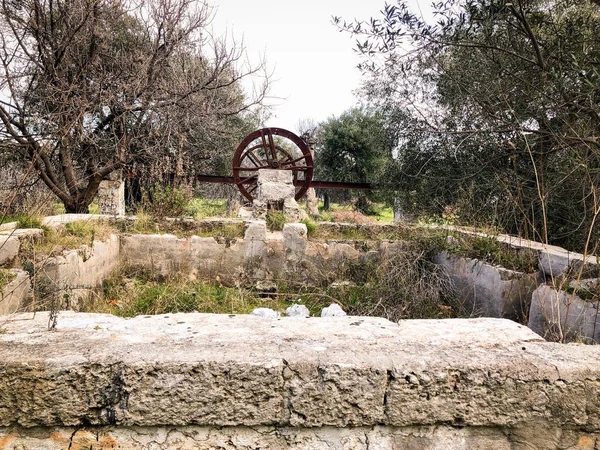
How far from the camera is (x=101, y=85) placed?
7.76m

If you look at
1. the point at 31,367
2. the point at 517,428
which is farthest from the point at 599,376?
the point at 31,367

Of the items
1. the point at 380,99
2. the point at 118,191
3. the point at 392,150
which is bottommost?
the point at 118,191

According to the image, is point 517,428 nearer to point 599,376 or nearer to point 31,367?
point 599,376

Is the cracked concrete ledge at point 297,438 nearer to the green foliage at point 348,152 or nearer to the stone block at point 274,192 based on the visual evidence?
the stone block at point 274,192

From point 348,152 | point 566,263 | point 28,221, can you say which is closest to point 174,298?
point 28,221

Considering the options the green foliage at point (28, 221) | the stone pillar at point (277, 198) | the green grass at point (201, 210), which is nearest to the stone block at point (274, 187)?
the stone pillar at point (277, 198)

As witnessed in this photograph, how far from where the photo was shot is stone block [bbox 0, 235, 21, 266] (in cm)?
330

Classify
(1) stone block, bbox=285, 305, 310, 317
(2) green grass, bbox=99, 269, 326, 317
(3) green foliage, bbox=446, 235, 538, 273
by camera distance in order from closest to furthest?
(3) green foliage, bbox=446, 235, 538, 273, (1) stone block, bbox=285, 305, 310, 317, (2) green grass, bbox=99, 269, 326, 317

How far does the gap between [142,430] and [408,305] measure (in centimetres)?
307

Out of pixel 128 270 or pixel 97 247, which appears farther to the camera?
pixel 128 270

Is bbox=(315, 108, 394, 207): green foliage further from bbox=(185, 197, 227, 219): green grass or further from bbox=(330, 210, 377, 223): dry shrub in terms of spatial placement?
bbox=(330, 210, 377, 223): dry shrub

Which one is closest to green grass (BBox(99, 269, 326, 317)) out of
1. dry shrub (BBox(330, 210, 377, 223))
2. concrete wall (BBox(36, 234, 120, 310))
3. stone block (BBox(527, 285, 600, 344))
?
concrete wall (BBox(36, 234, 120, 310))

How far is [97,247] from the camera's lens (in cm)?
449

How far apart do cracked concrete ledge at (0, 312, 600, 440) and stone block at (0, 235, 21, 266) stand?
85.7 inches
